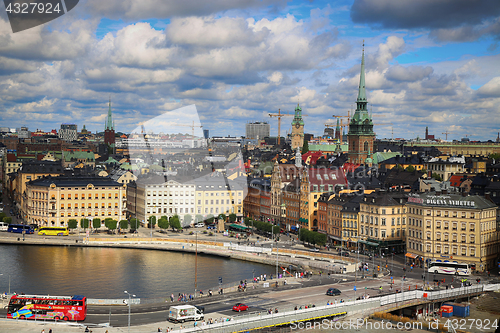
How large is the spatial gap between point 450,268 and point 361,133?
114m

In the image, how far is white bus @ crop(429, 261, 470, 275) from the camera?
79.7 meters

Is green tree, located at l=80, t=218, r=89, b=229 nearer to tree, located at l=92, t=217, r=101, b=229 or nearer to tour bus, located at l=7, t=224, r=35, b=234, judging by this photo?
tree, located at l=92, t=217, r=101, b=229

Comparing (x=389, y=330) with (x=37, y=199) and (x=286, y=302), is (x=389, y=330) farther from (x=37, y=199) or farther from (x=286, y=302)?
(x=37, y=199)

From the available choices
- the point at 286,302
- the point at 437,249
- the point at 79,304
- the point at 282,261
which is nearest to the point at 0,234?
the point at 282,261

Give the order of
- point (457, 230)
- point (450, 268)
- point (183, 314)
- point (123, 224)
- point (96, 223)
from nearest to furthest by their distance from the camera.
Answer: point (183, 314)
point (450, 268)
point (457, 230)
point (123, 224)
point (96, 223)

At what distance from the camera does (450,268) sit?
80188 mm

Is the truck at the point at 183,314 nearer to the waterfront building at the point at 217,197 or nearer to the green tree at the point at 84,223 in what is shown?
the green tree at the point at 84,223

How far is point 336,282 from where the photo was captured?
2908 inches

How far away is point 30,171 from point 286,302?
10939 centimetres

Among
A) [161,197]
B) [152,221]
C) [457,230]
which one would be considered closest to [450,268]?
[457,230]

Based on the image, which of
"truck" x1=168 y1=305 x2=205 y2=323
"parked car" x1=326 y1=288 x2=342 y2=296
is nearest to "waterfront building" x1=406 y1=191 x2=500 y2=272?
"parked car" x1=326 y1=288 x2=342 y2=296

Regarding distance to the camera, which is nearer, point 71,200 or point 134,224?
point 134,224

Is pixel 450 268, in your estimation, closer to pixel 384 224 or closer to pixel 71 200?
pixel 384 224

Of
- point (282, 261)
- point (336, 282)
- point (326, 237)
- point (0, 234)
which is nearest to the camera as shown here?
point (336, 282)
